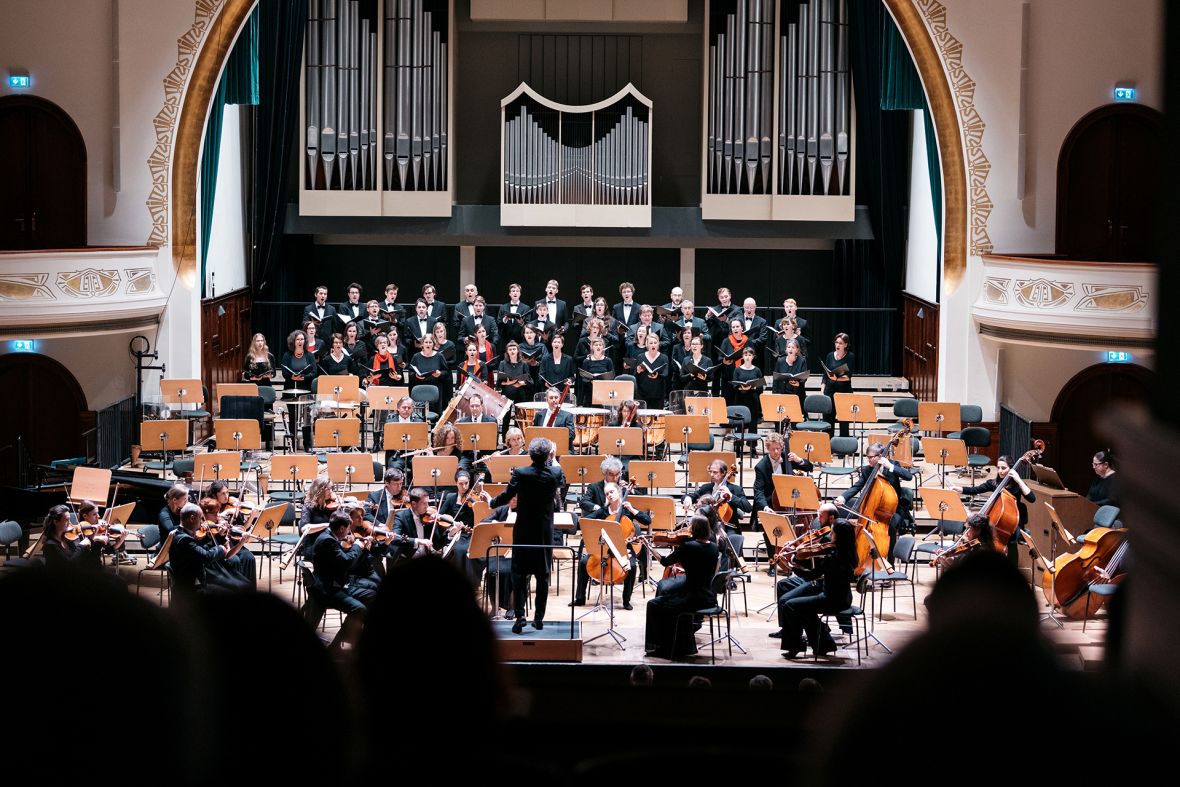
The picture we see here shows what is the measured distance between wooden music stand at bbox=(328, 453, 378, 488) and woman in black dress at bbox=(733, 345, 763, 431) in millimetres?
4307

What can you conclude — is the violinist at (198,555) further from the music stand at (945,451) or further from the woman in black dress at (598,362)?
the woman in black dress at (598,362)

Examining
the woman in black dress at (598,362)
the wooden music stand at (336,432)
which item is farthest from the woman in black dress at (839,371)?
the wooden music stand at (336,432)

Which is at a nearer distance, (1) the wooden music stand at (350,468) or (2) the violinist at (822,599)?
(2) the violinist at (822,599)

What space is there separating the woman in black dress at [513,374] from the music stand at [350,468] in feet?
10.5

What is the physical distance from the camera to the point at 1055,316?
1311cm

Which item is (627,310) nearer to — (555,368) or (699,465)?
(555,368)

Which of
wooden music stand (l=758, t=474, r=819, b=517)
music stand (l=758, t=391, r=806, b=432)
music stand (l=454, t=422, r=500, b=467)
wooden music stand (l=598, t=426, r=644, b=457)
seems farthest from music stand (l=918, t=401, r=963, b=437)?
music stand (l=454, t=422, r=500, b=467)

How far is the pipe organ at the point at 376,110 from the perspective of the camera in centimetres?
1745

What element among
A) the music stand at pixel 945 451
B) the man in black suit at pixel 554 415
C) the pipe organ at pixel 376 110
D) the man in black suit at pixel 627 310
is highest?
the pipe organ at pixel 376 110

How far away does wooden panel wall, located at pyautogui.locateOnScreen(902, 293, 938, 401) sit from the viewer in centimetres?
1539

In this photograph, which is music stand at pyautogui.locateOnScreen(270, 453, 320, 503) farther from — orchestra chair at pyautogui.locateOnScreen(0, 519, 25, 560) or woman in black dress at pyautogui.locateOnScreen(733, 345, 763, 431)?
woman in black dress at pyautogui.locateOnScreen(733, 345, 763, 431)

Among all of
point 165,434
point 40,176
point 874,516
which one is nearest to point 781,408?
point 874,516

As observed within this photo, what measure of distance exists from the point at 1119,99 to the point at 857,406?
4589 millimetres

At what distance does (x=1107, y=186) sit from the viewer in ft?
47.4
